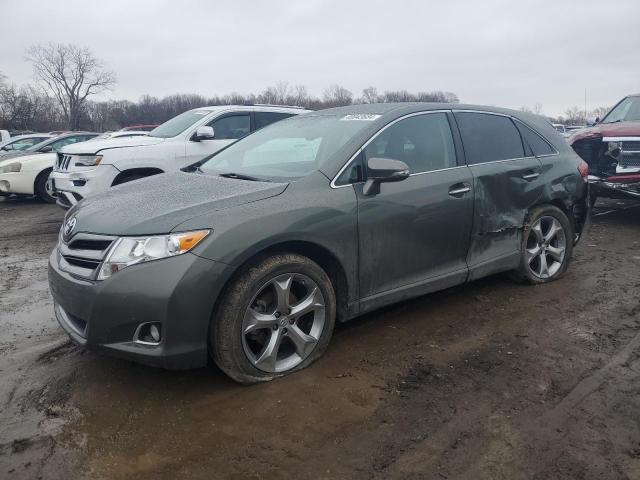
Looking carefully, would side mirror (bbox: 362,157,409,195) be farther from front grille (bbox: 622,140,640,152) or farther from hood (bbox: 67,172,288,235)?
front grille (bbox: 622,140,640,152)

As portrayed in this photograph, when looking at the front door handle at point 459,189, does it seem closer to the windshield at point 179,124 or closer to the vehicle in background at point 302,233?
the vehicle in background at point 302,233

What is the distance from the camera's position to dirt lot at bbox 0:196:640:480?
2.41 metres

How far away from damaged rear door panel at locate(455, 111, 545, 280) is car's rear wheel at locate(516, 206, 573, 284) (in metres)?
0.13

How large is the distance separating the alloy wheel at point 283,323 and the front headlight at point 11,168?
10.0 m

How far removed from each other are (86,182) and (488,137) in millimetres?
5354

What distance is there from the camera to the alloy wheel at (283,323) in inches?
120

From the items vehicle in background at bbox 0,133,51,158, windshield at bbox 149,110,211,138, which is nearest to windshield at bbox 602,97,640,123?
windshield at bbox 149,110,211,138

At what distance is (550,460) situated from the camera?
241cm

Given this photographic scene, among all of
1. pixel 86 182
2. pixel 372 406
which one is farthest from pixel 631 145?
pixel 86 182

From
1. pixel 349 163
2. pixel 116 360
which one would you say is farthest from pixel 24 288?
pixel 349 163

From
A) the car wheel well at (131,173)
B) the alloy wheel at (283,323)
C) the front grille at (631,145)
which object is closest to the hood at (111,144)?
the car wheel well at (131,173)

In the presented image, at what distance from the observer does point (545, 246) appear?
192 inches

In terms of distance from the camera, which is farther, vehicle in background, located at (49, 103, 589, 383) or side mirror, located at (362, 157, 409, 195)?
side mirror, located at (362, 157, 409, 195)

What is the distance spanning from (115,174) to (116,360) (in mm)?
4456
